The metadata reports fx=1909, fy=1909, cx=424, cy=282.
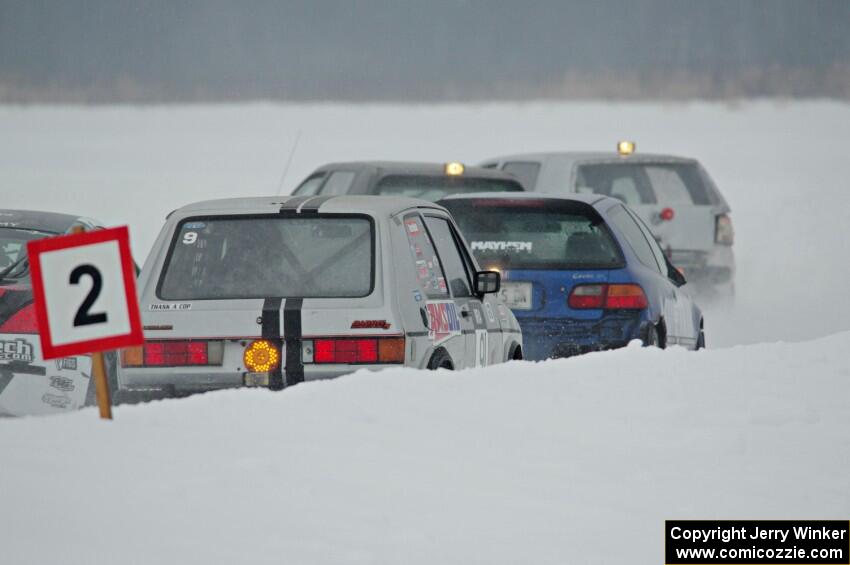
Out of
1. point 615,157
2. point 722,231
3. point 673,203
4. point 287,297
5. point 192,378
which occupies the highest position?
point 615,157

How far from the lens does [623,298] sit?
1231 cm

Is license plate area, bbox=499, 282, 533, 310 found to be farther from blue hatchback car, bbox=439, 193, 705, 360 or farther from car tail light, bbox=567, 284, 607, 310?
car tail light, bbox=567, 284, 607, 310

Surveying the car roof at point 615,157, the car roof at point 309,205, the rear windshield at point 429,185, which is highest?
the car roof at point 615,157

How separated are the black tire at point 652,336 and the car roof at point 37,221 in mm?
3721

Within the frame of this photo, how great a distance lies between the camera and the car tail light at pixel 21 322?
10.6 m

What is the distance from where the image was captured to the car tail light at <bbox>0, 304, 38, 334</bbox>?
10.6 meters

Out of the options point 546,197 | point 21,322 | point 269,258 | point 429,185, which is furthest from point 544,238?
point 429,185

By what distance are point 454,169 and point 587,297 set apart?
452cm

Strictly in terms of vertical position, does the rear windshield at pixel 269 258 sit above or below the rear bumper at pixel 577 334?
above

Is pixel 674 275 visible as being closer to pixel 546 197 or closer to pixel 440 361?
pixel 546 197

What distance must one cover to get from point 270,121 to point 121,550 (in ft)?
276

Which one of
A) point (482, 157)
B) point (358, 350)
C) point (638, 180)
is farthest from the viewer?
point (482, 157)

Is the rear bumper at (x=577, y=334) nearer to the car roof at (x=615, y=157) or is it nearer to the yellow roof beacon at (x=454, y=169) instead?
the yellow roof beacon at (x=454, y=169)

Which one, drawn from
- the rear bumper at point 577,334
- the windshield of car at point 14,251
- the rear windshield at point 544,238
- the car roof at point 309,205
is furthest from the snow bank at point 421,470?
the windshield of car at point 14,251
